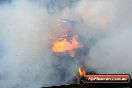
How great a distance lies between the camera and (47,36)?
75.1 feet

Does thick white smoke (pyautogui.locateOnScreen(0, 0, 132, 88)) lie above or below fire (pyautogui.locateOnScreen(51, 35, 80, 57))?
above

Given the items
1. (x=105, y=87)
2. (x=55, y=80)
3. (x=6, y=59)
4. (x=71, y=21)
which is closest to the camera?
(x=105, y=87)

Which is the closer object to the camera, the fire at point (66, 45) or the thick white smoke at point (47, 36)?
the thick white smoke at point (47, 36)

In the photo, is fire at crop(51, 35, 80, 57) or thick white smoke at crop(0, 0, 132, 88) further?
fire at crop(51, 35, 80, 57)

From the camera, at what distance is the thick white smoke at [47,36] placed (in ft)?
69.1

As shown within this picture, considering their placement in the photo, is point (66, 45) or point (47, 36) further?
point (66, 45)

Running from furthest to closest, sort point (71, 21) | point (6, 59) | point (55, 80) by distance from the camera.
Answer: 1. point (71, 21)
2. point (55, 80)
3. point (6, 59)

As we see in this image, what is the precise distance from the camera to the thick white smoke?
21047 mm

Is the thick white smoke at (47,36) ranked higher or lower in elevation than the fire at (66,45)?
higher

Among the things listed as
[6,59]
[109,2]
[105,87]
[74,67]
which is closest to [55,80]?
[74,67]

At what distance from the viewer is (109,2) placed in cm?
2362

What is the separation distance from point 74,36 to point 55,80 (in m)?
6.00

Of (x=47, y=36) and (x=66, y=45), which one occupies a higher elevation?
(x=47, y=36)

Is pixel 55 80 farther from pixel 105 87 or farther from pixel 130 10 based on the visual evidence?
pixel 130 10
